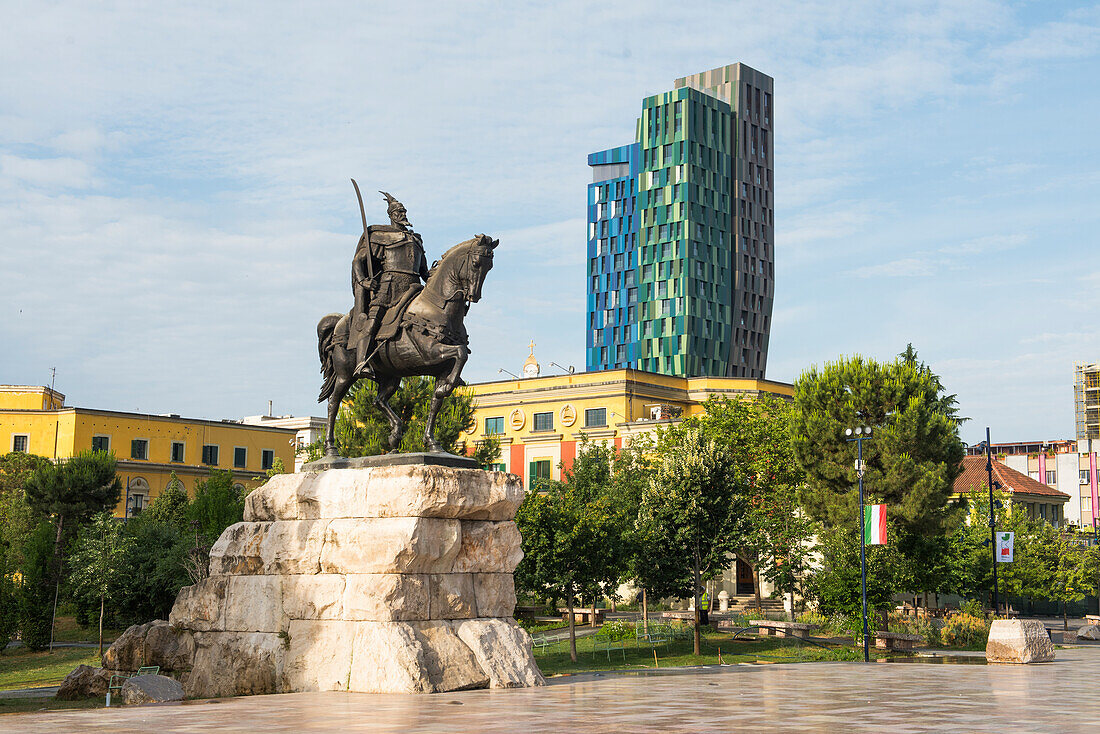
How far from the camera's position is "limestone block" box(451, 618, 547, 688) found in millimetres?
16672

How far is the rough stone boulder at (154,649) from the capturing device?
64.3 ft

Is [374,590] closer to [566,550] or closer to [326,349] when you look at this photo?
[326,349]

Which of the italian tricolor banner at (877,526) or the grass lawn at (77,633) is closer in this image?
the italian tricolor banner at (877,526)

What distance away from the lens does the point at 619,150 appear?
132625 mm

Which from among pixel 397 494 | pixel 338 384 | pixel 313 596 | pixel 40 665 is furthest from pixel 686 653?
pixel 40 665

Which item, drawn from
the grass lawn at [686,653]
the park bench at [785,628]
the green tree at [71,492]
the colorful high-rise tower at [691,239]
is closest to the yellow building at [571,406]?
the green tree at [71,492]

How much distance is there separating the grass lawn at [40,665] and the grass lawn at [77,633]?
2268 mm

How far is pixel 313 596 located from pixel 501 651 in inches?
122

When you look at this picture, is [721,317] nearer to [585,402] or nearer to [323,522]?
[585,402]

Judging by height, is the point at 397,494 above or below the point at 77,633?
above

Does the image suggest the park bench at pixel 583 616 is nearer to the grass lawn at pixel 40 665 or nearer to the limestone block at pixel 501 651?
the grass lawn at pixel 40 665

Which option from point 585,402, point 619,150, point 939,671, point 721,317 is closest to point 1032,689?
point 939,671

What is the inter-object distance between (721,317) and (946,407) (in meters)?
77.9

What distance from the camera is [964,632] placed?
40.3m
